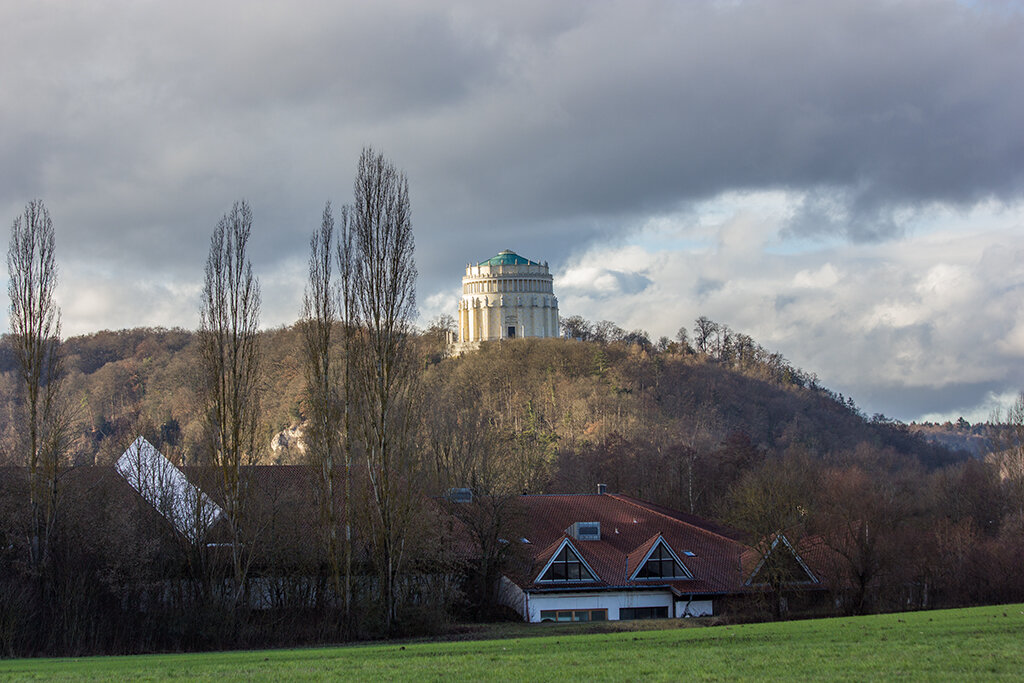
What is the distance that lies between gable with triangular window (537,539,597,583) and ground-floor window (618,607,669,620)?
6.12 feet

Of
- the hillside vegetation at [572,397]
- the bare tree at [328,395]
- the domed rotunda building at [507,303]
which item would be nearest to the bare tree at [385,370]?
the bare tree at [328,395]

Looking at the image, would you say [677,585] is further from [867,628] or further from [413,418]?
[867,628]

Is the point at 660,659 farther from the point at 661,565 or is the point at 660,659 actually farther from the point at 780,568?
the point at 661,565

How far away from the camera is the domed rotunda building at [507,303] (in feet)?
493

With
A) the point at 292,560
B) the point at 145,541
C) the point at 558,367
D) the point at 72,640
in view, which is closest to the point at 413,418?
the point at 292,560

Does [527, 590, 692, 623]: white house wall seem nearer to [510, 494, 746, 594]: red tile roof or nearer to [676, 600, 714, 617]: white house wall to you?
[676, 600, 714, 617]: white house wall

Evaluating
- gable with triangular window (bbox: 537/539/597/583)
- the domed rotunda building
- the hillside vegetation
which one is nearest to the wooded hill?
the hillside vegetation

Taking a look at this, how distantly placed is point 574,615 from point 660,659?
989 inches

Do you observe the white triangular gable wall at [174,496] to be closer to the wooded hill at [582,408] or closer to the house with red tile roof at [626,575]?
the house with red tile roof at [626,575]

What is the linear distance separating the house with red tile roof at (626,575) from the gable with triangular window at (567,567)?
1.7 inches

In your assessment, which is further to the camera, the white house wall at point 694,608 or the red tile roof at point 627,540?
the red tile roof at point 627,540

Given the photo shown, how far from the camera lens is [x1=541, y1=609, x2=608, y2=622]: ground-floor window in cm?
4603

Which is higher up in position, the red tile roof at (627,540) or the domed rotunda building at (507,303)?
the domed rotunda building at (507,303)

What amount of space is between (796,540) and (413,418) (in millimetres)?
17581
